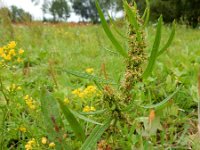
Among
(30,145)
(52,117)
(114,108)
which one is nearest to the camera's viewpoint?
(114,108)

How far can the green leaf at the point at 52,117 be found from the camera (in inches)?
27.8

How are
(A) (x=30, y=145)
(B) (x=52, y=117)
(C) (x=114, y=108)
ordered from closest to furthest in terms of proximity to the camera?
(C) (x=114, y=108)
(B) (x=52, y=117)
(A) (x=30, y=145)

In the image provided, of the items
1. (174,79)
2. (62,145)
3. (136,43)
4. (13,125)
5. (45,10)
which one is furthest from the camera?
(45,10)

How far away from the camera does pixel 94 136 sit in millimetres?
626

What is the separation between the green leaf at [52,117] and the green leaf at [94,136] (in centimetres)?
12

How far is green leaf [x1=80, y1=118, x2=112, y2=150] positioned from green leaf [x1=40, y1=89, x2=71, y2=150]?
0.41 feet

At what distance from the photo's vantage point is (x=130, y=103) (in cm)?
67

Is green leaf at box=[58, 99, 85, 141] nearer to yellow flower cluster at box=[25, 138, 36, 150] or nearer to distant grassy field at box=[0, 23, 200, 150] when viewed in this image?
distant grassy field at box=[0, 23, 200, 150]

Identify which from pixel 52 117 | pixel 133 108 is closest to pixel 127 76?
pixel 133 108

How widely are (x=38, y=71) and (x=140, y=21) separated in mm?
2098

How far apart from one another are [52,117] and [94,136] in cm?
14

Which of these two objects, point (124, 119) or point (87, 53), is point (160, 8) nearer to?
point (87, 53)

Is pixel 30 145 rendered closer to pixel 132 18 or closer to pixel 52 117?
pixel 52 117

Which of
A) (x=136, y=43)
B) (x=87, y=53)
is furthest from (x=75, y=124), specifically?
(x=87, y=53)
